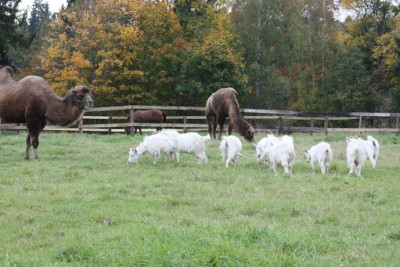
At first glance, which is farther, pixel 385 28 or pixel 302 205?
pixel 385 28

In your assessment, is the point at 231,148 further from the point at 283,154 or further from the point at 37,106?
the point at 37,106

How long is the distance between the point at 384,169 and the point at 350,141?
5.36ft

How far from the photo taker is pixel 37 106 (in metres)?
13.7

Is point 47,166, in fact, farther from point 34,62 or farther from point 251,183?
point 34,62

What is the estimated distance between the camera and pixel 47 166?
11.8m

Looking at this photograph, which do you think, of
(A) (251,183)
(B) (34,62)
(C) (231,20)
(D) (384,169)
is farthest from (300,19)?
(A) (251,183)

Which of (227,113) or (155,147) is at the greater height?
(227,113)

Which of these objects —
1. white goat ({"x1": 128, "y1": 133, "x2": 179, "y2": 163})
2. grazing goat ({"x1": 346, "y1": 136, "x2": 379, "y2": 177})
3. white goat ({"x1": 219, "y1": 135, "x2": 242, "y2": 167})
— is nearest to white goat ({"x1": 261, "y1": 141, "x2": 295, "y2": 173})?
white goat ({"x1": 219, "y1": 135, "x2": 242, "y2": 167})

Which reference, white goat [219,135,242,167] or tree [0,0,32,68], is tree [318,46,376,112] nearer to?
tree [0,0,32,68]

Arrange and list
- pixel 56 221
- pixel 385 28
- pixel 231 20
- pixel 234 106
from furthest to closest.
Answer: pixel 231 20
pixel 385 28
pixel 234 106
pixel 56 221

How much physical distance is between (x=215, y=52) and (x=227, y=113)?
1289 centimetres

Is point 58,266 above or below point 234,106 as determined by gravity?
below

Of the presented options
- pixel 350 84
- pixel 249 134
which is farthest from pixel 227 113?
pixel 350 84

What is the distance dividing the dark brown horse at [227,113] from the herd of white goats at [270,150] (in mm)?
3068
